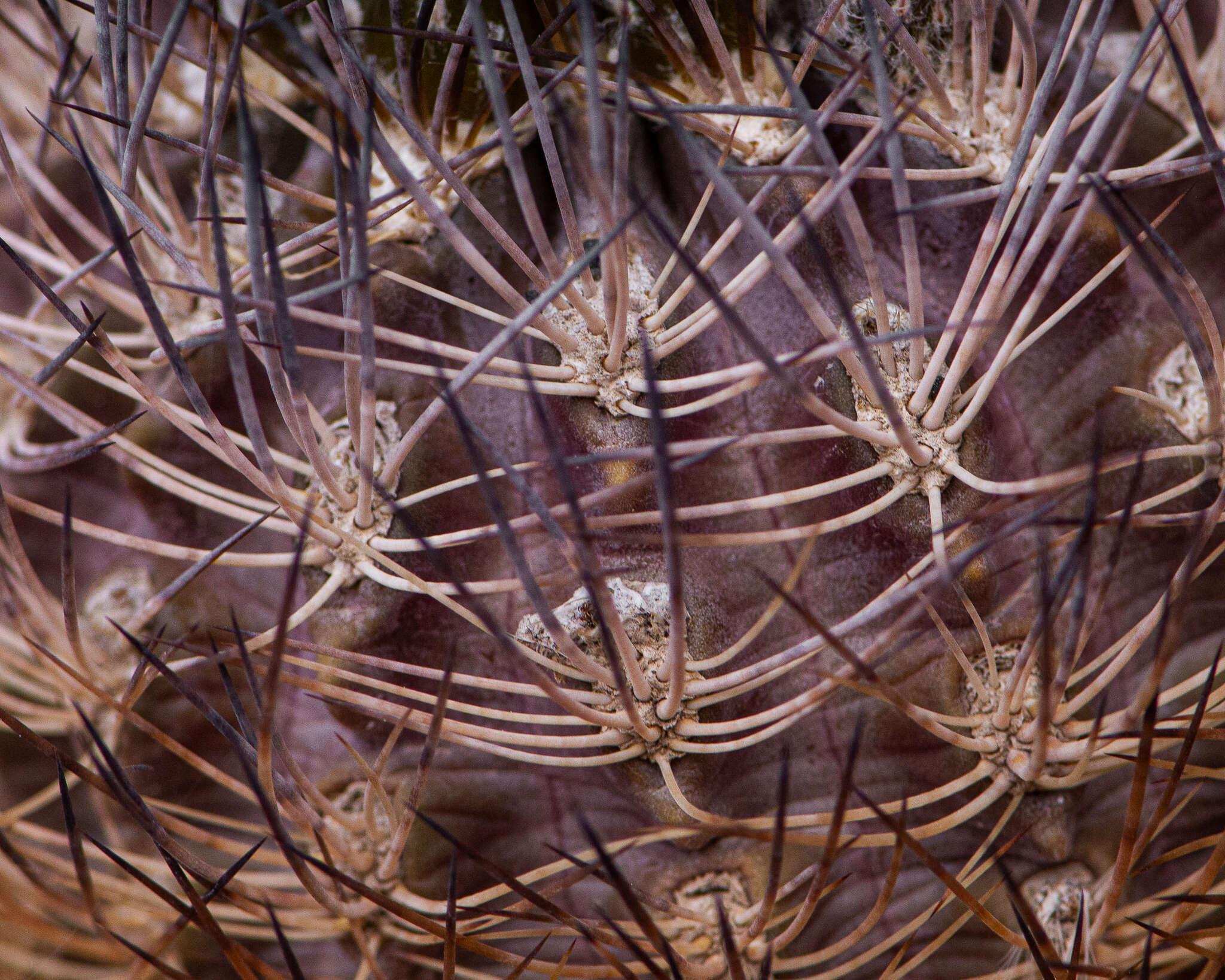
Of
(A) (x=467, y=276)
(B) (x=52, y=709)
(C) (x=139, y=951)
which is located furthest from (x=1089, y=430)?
(B) (x=52, y=709)

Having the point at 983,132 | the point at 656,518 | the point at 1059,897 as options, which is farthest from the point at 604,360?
the point at 1059,897

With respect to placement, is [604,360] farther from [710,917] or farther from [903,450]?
[710,917]

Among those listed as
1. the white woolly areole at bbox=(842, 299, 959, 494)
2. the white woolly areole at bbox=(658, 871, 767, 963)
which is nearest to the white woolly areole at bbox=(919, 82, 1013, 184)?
the white woolly areole at bbox=(842, 299, 959, 494)

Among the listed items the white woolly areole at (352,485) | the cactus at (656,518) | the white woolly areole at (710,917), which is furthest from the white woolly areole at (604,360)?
the white woolly areole at (710,917)

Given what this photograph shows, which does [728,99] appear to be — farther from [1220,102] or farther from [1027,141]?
[1220,102]

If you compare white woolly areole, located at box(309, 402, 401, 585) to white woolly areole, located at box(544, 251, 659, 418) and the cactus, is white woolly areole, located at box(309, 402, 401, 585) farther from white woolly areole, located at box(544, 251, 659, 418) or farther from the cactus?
white woolly areole, located at box(544, 251, 659, 418)

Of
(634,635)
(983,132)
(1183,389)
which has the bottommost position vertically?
(634,635)

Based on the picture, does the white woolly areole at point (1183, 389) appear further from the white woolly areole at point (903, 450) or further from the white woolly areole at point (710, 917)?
the white woolly areole at point (710, 917)

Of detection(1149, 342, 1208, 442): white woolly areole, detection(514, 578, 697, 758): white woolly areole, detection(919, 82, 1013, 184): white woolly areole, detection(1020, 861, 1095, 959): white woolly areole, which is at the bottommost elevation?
detection(1020, 861, 1095, 959): white woolly areole
